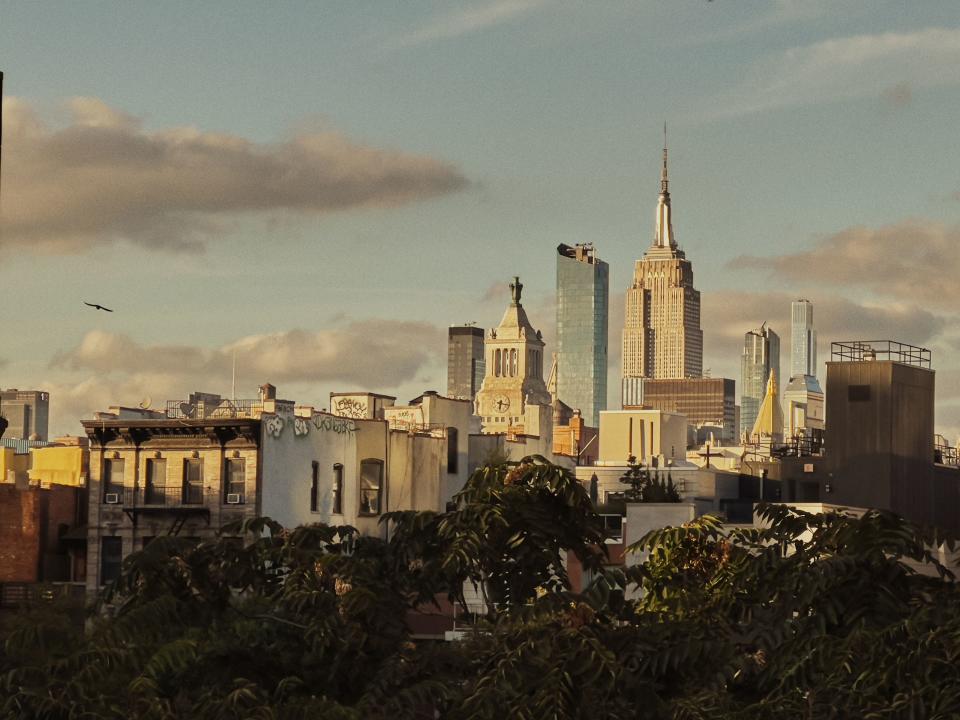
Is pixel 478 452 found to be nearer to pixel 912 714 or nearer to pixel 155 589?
pixel 155 589

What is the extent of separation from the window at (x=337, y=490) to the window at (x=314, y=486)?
0.78m

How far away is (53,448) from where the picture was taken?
3497 inches

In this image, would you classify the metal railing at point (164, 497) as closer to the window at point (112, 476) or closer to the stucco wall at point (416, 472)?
the window at point (112, 476)

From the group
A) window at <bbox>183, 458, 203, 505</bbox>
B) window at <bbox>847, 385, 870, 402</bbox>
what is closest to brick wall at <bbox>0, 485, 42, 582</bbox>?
window at <bbox>183, 458, 203, 505</bbox>

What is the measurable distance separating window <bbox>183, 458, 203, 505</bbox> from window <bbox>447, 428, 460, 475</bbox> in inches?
522

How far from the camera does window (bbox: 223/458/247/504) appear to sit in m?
79.9

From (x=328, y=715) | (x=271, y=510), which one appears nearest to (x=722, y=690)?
(x=328, y=715)

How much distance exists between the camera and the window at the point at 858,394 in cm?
8094

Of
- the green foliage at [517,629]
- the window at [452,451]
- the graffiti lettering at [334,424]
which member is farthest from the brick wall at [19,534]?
the green foliage at [517,629]

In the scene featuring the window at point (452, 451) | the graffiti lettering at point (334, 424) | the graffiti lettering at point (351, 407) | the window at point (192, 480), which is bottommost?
the window at point (192, 480)

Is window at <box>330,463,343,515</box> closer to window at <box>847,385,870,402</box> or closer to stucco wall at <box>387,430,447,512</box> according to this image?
stucco wall at <box>387,430,447,512</box>

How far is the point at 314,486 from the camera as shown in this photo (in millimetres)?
82000

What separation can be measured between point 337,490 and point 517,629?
194ft

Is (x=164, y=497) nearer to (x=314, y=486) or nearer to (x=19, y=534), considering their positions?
(x=314, y=486)
